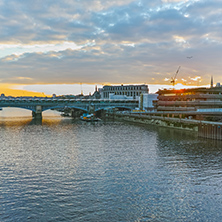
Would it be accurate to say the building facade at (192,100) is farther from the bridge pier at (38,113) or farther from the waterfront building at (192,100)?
the bridge pier at (38,113)

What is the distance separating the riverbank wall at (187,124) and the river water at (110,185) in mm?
19996

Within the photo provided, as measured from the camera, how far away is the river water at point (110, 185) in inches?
1104

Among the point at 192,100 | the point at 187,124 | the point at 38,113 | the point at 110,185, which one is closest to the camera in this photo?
the point at 110,185

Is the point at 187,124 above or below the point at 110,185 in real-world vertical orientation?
above

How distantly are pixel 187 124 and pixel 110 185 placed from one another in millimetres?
76587

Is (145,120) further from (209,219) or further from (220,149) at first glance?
(209,219)

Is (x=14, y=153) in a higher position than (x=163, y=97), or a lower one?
lower

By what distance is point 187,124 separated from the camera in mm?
105875

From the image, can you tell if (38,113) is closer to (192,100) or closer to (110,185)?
(192,100)

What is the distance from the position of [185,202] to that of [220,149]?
3583cm

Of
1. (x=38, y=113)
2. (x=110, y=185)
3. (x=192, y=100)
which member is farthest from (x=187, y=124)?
(x=38, y=113)

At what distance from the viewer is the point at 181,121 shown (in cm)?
11169

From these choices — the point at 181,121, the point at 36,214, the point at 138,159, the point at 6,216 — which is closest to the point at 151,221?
the point at 36,214

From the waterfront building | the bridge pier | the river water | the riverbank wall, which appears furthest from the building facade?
the river water
